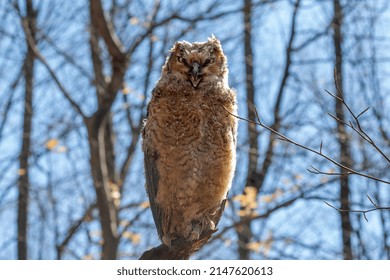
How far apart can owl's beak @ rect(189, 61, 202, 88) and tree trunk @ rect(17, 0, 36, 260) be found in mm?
4988

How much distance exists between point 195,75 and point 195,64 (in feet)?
0.31

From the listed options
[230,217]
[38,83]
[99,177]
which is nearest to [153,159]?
[99,177]

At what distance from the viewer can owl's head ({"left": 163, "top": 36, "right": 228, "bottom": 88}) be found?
206 inches

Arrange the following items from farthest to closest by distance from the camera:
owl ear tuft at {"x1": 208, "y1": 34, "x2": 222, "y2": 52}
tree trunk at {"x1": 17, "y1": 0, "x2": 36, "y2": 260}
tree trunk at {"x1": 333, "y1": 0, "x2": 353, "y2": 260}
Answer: tree trunk at {"x1": 17, "y1": 0, "x2": 36, "y2": 260}, tree trunk at {"x1": 333, "y1": 0, "x2": 353, "y2": 260}, owl ear tuft at {"x1": 208, "y1": 34, "x2": 222, "y2": 52}

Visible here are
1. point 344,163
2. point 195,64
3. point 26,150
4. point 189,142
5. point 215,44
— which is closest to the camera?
point 189,142

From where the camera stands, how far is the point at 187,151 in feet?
16.9

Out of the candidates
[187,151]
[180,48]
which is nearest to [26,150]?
[180,48]

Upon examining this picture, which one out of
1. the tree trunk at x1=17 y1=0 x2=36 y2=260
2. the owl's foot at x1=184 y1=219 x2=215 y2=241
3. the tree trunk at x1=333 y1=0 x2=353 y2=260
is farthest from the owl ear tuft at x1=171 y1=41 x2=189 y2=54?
the tree trunk at x1=17 y1=0 x2=36 y2=260

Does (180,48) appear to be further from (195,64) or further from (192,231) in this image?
(192,231)

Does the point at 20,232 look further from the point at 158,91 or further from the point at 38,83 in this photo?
the point at 158,91

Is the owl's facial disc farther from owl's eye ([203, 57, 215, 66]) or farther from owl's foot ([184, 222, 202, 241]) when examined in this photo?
owl's foot ([184, 222, 202, 241])

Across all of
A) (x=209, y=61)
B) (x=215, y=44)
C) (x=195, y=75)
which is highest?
(x=215, y=44)

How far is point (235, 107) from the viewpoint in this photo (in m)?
5.38

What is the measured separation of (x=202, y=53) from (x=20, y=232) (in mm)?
5335
